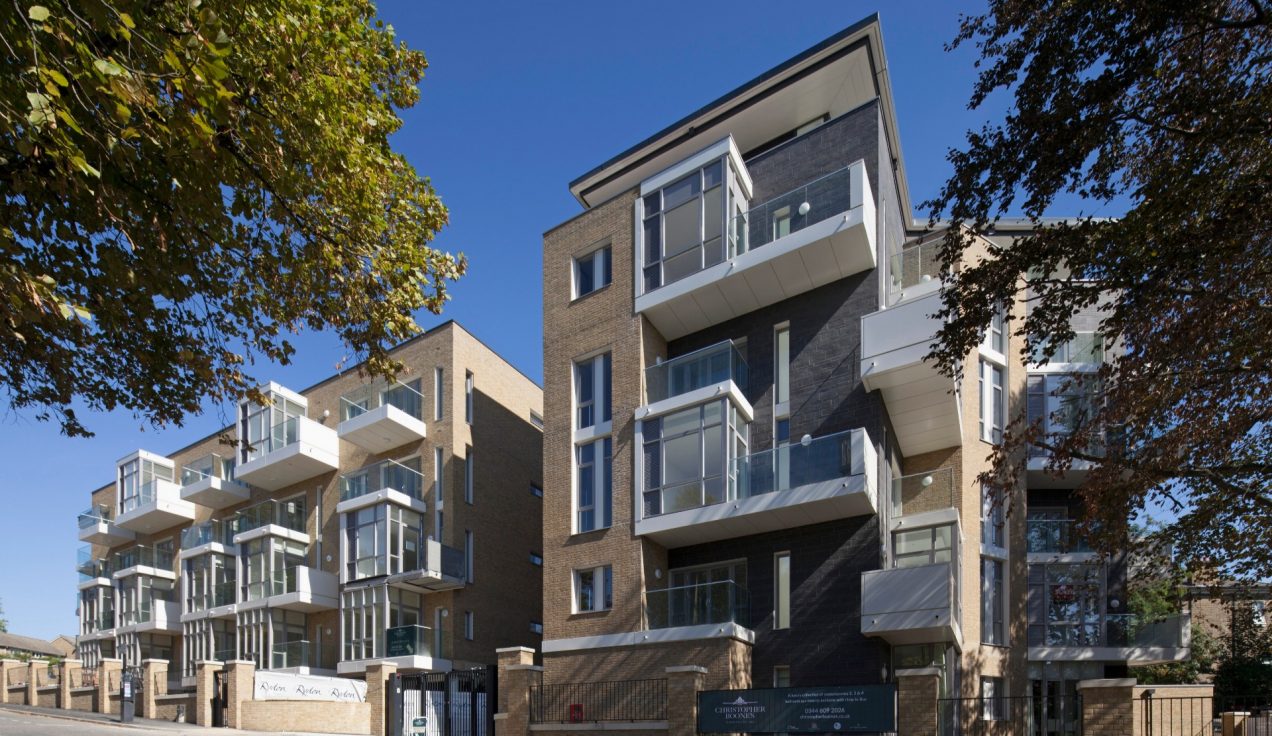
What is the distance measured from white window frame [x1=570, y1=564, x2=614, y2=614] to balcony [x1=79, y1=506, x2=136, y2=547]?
31.6 meters

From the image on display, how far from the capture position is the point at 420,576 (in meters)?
27.8

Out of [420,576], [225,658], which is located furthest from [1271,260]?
[225,658]

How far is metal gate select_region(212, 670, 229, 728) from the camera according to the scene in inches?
902

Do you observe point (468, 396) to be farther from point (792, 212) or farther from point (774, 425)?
point (792, 212)

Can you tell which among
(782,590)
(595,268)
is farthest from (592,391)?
(782,590)

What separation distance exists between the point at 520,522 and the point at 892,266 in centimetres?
1675

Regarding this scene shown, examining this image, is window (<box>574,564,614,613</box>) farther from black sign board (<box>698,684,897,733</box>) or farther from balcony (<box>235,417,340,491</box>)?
balcony (<box>235,417,340,491</box>)

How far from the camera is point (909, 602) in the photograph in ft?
57.9

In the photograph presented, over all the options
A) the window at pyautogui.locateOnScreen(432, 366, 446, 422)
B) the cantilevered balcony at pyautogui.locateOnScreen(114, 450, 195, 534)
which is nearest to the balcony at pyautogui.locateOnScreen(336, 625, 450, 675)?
the window at pyautogui.locateOnScreen(432, 366, 446, 422)

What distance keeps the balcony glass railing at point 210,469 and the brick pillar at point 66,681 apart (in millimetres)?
9205

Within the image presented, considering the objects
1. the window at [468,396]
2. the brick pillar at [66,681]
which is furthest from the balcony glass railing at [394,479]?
the brick pillar at [66,681]

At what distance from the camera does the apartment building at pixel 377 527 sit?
2895 centimetres

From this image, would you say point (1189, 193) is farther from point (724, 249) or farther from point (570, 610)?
point (570, 610)

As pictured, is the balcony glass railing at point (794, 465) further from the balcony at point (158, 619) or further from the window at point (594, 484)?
the balcony at point (158, 619)
